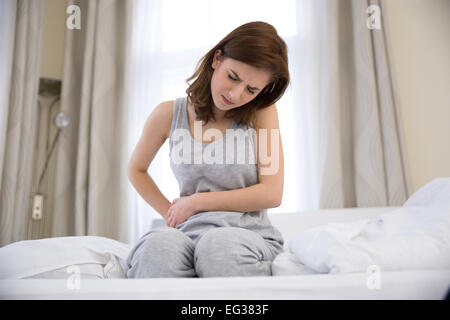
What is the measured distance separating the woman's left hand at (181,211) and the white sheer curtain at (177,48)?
1.09 meters

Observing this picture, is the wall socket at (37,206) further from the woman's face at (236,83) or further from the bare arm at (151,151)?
the woman's face at (236,83)

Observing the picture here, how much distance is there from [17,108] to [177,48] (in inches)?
33.8

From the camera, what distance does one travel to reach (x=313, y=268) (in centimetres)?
56

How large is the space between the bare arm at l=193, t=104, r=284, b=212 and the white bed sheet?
1.16 feet

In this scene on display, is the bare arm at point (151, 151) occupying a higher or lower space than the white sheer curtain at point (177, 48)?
lower

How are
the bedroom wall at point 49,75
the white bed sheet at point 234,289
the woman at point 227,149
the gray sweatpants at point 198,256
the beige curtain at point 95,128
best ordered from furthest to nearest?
1. the bedroom wall at point 49,75
2. the beige curtain at point 95,128
3. the woman at point 227,149
4. the gray sweatpants at point 198,256
5. the white bed sheet at point 234,289

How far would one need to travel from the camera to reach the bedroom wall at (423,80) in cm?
174

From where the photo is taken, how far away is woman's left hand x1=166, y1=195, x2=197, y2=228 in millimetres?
803

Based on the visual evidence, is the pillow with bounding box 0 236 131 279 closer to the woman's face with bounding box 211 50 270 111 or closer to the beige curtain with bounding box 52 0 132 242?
the woman's face with bounding box 211 50 270 111

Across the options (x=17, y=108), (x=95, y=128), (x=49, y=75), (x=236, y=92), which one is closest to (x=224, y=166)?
(x=236, y=92)

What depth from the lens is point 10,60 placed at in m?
1.91

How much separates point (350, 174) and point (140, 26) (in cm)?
133

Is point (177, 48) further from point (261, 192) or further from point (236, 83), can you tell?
point (261, 192)

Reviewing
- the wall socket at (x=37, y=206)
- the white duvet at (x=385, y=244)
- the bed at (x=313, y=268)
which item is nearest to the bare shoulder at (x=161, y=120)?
the bed at (x=313, y=268)
